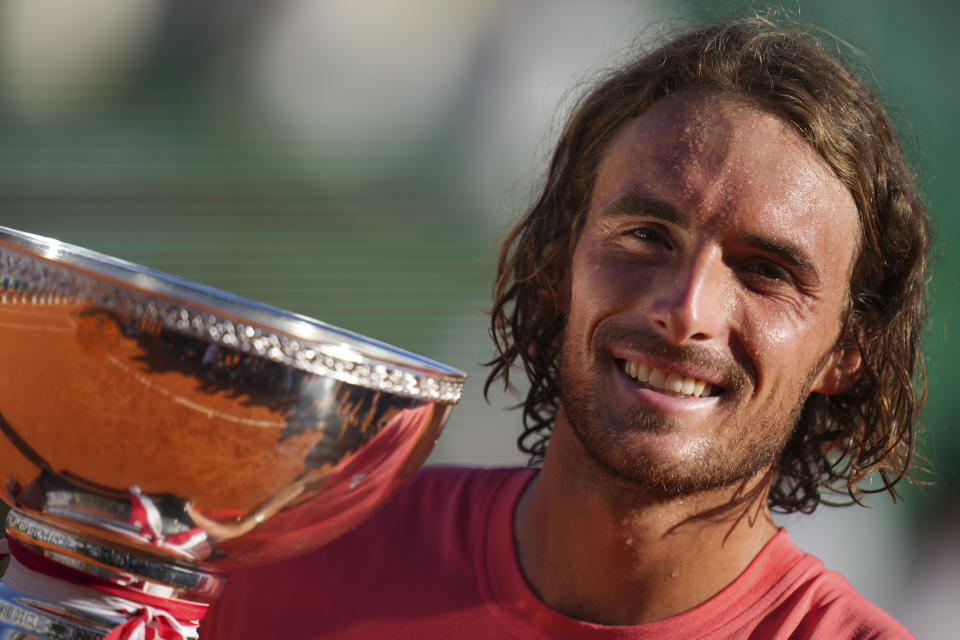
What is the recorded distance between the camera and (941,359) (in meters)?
4.68

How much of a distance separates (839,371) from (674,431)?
558 millimetres

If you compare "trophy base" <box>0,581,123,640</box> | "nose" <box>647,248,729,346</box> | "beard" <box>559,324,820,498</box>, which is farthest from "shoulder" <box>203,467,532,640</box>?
"trophy base" <box>0,581,123,640</box>

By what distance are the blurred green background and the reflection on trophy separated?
3406mm

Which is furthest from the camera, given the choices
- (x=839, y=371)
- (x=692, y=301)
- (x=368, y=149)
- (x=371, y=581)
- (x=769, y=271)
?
(x=368, y=149)

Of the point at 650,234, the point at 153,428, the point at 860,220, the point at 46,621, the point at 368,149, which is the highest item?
the point at 368,149

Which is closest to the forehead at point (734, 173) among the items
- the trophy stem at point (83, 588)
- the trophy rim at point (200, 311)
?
the trophy rim at point (200, 311)

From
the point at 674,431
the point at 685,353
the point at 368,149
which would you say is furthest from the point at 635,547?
the point at 368,149

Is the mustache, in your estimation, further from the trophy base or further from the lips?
the trophy base

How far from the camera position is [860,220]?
1.97m

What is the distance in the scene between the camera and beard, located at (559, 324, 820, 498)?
176cm

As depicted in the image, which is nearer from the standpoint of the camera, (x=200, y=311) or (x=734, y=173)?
(x=200, y=311)

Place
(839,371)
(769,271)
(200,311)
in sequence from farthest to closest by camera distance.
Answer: (839,371) → (769,271) → (200,311)

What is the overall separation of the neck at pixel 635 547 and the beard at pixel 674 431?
54mm

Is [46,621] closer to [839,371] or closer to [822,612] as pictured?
[822,612]
